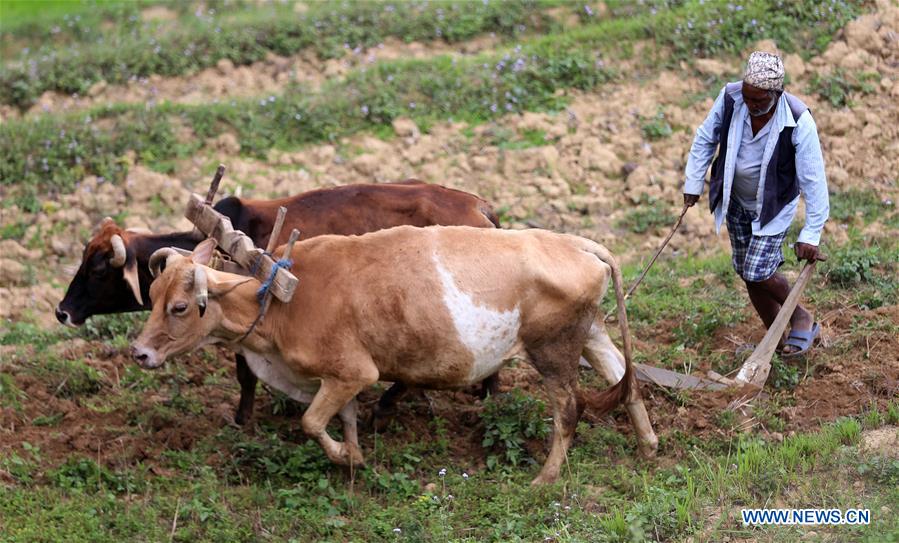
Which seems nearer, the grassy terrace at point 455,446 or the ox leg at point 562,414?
the grassy terrace at point 455,446

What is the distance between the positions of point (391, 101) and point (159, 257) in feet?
18.1

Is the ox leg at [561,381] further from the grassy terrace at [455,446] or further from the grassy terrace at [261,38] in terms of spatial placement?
the grassy terrace at [261,38]

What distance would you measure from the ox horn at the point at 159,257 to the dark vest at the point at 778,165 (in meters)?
3.60

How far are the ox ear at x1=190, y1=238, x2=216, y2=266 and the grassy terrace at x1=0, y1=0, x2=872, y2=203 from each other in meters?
4.86

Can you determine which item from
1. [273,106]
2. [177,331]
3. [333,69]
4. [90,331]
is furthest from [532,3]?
[177,331]

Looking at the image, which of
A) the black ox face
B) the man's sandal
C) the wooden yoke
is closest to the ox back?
the wooden yoke

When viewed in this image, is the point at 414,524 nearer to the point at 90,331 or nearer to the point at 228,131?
the point at 90,331

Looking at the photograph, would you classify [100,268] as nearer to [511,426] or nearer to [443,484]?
[443,484]

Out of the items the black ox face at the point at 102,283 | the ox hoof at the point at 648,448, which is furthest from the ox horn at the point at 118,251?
the ox hoof at the point at 648,448

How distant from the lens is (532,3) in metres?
14.3

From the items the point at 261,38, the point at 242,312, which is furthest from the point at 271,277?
the point at 261,38

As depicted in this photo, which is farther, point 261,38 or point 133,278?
point 261,38

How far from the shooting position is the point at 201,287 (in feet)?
22.3

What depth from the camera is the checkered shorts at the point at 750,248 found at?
7.66 m
